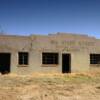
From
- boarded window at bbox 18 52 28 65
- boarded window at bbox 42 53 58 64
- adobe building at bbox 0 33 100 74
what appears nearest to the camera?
adobe building at bbox 0 33 100 74

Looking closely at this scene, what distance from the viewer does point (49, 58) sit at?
27.4 meters

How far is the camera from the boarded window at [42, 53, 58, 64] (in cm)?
2719

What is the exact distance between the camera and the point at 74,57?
28.2 metres

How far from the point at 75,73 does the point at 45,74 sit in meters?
3.42

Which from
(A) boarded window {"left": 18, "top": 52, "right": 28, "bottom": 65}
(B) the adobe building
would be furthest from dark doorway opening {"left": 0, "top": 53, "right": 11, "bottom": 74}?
(A) boarded window {"left": 18, "top": 52, "right": 28, "bottom": 65}

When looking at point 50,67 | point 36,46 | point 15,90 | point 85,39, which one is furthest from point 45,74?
point 15,90

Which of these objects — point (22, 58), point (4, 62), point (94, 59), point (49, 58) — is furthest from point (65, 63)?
point (4, 62)

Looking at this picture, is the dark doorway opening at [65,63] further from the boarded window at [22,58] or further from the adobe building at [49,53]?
the boarded window at [22,58]

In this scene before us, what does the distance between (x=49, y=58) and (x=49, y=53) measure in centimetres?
53

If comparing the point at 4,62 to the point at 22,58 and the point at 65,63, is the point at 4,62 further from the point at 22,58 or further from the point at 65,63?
A: the point at 65,63

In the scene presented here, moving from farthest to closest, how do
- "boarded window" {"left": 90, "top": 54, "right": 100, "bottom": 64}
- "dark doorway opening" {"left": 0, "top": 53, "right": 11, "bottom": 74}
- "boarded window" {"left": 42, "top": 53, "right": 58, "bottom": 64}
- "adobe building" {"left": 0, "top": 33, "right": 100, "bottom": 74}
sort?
"boarded window" {"left": 90, "top": 54, "right": 100, "bottom": 64} < "dark doorway opening" {"left": 0, "top": 53, "right": 11, "bottom": 74} < "boarded window" {"left": 42, "top": 53, "right": 58, "bottom": 64} < "adobe building" {"left": 0, "top": 33, "right": 100, "bottom": 74}

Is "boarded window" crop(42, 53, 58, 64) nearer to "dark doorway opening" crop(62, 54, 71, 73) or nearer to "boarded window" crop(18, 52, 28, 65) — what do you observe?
"dark doorway opening" crop(62, 54, 71, 73)

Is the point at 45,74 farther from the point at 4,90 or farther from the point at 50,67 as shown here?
the point at 4,90

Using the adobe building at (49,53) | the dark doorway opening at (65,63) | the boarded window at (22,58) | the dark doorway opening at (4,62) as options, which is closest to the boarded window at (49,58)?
the adobe building at (49,53)
